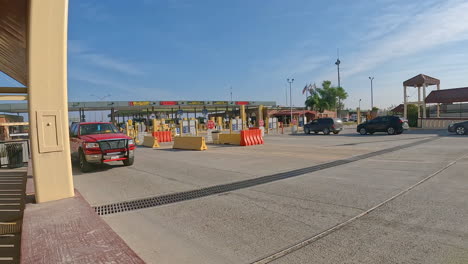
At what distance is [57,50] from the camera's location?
13.7 feet

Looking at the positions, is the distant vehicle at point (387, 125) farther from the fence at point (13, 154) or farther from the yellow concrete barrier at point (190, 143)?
the fence at point (13, 154)

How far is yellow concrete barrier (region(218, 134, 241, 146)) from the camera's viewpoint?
18.6m

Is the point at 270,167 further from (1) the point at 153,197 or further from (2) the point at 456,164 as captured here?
(2) the point at 456,164

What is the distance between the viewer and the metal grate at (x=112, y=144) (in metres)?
9.36

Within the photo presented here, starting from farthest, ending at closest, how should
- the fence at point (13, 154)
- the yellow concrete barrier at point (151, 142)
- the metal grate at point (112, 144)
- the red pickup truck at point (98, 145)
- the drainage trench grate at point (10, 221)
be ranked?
1. the yellow concrete barrier at point (151, 142)
2. the fence at point (13, 154)
3. the metal grate at point (112, 144)
4. the red pickup truck at point (98, 145)
5. the drainage trench grate at point (10, 221)

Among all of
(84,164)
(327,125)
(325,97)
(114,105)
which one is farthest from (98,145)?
(325,97)

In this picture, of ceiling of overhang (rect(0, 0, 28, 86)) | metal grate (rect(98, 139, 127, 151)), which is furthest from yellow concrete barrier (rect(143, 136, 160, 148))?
ceiling of overhang (rect(0, 0, 28, 86))

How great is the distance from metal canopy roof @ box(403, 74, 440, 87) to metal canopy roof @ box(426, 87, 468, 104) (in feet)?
4.70

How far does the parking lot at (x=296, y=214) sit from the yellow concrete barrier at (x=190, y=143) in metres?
7.72

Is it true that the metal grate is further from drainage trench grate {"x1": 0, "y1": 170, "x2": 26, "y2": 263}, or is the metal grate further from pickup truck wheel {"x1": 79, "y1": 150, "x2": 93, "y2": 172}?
drainage trench grate {"x1": 0, "y1": 170, "x2": 26, "y2": 263}

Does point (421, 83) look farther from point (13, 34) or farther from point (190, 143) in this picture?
point (13, 34)

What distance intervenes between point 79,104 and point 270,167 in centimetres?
4380

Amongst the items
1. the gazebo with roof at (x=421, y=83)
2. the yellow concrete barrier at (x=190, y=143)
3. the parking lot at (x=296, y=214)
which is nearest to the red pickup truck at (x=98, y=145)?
the parking lot at (x=296, y=214)

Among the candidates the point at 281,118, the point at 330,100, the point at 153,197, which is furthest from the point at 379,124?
the point at 330,100
